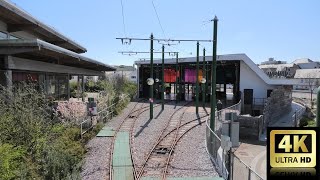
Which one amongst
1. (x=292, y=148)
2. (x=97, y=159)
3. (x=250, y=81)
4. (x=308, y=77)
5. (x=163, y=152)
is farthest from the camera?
(x=308, y=77)

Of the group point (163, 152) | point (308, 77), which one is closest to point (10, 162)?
point (163, 152)

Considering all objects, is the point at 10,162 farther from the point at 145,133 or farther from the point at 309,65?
the point at 309,65

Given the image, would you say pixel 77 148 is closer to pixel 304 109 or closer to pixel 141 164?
pixel 141 164

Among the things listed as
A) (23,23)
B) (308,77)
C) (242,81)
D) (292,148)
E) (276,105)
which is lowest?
(276,105)

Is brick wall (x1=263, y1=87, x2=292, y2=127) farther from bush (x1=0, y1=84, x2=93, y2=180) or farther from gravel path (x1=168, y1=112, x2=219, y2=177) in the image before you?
bush (x1=0, y1=84, x2=93, y2=180)

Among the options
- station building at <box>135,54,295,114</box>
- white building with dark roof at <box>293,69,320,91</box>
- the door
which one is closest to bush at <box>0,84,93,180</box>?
station building at <box>135,54,295,114</box>

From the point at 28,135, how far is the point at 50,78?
1393 centimetres

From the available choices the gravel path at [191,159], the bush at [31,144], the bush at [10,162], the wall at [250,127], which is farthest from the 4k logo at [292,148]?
the wall at [250,127]

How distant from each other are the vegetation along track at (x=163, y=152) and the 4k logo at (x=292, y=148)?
10.1m

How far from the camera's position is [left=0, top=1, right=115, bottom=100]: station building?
14232 millimetres

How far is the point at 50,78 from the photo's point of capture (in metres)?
27.0

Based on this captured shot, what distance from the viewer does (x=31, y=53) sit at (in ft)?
53.3

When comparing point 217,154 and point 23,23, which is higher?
point 23,23

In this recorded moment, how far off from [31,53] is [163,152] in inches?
302
